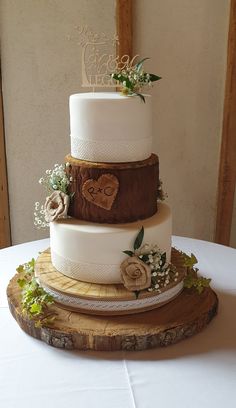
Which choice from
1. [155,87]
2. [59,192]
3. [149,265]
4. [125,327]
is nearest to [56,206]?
[59,192]

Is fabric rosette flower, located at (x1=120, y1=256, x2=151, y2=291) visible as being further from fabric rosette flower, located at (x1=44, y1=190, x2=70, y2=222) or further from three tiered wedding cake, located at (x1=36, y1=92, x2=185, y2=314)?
fabric rosette flower, located at (x1=44, y1=190, x2=70, y2=222)

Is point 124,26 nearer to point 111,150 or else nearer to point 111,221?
point 111,150

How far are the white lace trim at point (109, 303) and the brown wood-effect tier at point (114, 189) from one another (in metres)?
0.29

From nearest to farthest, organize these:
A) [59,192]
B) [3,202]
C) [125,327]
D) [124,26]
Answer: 1. [125,327]
2. [59,192]
3. [124,26]
4. [3,202]

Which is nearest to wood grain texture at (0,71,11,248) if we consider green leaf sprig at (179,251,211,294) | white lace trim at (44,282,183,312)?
white lace trim at (44,282,183,312)

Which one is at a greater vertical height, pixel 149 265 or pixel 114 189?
pixel 114 189

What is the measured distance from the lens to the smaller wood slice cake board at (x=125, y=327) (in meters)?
1.46

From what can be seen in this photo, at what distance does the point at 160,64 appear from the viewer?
2.75m

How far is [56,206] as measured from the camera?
1.73 meters

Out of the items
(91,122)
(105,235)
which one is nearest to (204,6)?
(91,122)

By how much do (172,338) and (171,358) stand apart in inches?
3.2

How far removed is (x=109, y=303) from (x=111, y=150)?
539mm

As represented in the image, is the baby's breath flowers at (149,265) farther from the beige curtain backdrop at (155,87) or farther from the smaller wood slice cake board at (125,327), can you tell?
the beige curtain backdrop at (155,87)

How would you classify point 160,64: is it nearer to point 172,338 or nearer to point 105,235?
point 105,235
